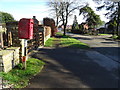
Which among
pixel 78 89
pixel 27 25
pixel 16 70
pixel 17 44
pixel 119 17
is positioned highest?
pixel 119 17

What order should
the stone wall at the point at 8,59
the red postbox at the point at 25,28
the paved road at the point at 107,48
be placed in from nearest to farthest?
1. the stone wall at the point at 8,59
2. the red postbox at the point at 25,28
3. the paved road at the point at 107,48

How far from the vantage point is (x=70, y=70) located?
5.95 meters

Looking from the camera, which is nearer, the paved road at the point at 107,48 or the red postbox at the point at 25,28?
the red postbox at the point at 25,28

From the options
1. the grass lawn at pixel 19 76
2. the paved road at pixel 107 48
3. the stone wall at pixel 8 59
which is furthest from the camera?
the paved road at pixel 107 48

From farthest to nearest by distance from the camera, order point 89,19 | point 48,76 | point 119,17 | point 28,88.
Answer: point 89,19 → point 119,17 → point 48,76 → point 28,88

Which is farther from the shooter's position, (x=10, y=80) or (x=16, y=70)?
(x=16, y=70)

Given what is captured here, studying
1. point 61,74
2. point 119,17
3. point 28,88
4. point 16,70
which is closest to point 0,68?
point 16,70

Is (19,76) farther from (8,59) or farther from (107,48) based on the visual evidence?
(107,48)

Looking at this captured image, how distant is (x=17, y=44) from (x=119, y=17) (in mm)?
30111

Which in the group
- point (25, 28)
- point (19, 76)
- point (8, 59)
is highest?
point (25, 28)

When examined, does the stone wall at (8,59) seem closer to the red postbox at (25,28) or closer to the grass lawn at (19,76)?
the grass lawn at (19,76)

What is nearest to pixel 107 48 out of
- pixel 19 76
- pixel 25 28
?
pixel 25 28

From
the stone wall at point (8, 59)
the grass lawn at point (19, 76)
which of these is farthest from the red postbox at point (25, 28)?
the grass lawn at point (19, 76)

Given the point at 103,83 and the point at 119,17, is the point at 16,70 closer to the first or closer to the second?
the point at 103,83
